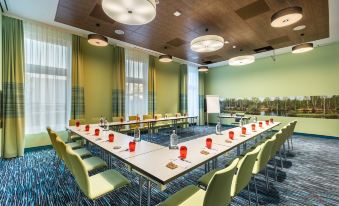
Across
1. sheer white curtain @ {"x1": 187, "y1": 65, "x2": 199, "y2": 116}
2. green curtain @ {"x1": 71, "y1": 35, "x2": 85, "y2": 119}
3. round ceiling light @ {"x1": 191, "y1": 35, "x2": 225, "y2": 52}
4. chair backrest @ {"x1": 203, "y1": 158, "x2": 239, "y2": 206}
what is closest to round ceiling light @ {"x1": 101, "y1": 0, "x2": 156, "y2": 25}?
round ceiling light @ {"x1": 191, "y1": 35, "x2": 225, "y2": 52}

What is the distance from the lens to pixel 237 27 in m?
4.47

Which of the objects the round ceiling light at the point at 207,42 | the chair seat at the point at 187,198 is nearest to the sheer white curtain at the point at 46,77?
the round ceiling light at the point at 207,42

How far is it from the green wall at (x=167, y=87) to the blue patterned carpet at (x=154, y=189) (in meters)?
4.67

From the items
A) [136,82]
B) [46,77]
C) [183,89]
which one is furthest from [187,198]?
[183,89]

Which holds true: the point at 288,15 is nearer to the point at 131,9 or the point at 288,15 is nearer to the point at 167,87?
the point at 131,9

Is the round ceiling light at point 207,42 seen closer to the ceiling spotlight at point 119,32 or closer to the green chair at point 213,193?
the ceiling spotlight at point 119,32

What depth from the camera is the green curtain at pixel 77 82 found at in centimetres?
518

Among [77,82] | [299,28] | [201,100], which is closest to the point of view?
[299,28]

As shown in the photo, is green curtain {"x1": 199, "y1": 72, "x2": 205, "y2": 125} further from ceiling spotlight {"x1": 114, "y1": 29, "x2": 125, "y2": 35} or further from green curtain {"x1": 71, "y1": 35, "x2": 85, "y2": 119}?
green curtain {"x1": 71, "y1": 35, "x2": 85, "y2": 119}

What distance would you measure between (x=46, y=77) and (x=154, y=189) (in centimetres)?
459

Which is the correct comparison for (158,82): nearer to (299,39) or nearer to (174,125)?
(174,125)

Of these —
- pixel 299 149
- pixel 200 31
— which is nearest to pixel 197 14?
pixel 200 31

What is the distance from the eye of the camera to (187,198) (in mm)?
1518

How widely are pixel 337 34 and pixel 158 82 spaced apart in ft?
22.0
